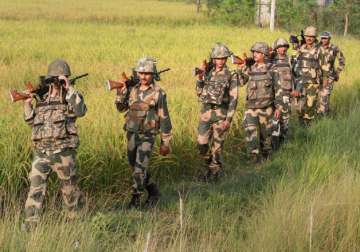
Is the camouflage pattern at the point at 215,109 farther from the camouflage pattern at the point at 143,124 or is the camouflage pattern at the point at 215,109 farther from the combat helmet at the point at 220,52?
the camouflage pattern at the point at 143,124

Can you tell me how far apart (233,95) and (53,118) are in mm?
2533

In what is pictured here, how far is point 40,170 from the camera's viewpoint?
4.77 meters

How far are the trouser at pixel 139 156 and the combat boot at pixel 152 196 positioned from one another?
72mm

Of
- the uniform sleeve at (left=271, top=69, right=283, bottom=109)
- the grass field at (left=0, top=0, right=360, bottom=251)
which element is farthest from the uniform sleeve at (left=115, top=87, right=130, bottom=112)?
the uniform sleeve at (left=271, top=69, right=283, bottom=109)

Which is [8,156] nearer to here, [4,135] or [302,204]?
[4,135]

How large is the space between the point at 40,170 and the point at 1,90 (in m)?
5.18

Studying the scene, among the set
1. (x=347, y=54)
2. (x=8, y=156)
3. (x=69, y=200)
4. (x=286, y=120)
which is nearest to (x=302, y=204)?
(x=69, y=200)

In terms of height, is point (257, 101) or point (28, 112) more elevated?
point (28, 112)

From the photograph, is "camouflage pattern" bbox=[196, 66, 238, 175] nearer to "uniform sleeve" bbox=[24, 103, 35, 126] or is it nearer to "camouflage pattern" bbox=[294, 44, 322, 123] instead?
"uniform sleeve" bbox=[24, 103, 35, 126]

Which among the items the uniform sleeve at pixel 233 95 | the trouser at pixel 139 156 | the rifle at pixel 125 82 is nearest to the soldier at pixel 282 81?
the uniform sleeve at pixel 233 95

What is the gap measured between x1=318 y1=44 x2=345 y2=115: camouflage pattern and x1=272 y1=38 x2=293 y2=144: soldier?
169 cm

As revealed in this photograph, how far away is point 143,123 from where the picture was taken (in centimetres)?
562

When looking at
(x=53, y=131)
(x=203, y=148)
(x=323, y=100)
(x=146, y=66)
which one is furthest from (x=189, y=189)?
(x=323, y=100)

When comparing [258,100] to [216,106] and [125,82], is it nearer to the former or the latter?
[216,106]
